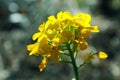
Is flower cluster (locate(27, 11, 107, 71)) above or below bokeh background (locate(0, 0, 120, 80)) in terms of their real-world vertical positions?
above

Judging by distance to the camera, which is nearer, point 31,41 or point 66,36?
point 66,36

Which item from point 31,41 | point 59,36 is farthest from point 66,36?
point 31,41

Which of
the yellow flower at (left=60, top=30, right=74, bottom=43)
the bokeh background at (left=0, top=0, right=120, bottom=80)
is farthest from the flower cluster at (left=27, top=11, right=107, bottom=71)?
the bokeh background at (left=0, top=0, right=120, bottom=80)

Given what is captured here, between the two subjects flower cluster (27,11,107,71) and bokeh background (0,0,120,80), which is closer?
flower cluster (27,11,107,71)

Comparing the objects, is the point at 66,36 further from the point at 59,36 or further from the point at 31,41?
the point at 31,41

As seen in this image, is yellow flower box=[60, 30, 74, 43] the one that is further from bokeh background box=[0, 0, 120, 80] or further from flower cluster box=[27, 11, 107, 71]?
bokeh background box=[0, 0, 120, 80]

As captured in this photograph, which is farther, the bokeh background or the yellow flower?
the bokeh background

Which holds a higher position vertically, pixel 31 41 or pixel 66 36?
pixel 66 36
